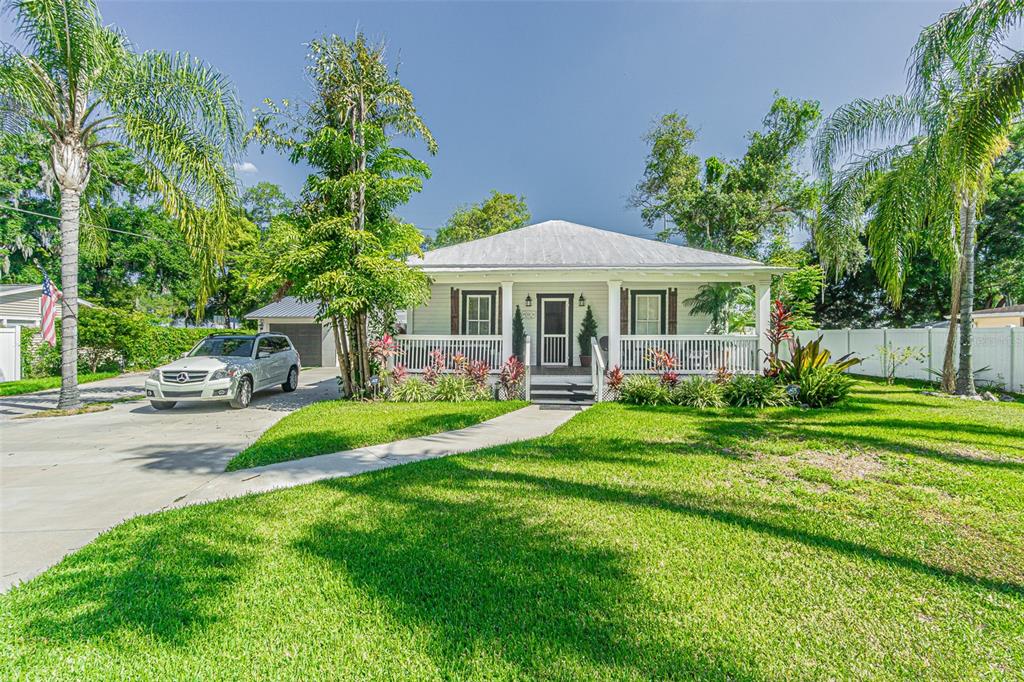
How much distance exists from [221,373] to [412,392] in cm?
425

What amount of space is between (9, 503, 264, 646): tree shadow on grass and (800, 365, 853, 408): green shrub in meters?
10.4

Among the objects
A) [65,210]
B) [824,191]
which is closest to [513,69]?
[824,191]

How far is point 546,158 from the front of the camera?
27.1 m

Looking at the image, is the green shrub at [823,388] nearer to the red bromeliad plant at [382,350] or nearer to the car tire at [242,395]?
the red bromeliad plant at [382,350]

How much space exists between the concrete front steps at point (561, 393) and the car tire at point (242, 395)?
6732 mm

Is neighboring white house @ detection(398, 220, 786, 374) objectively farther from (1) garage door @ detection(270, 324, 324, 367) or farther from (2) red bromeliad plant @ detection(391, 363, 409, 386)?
(1) garage door @ detection(270, 324, 324, 367)

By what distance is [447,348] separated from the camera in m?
11.6

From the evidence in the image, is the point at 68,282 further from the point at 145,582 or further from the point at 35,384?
the point at 145,582

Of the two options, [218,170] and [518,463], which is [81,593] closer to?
[518,463]

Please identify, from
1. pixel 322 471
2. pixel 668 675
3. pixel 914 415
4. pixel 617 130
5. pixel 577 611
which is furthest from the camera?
pixel 617 130

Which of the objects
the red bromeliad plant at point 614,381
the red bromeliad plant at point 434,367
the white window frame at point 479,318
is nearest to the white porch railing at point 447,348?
the red bromeliad plant at point 434,367

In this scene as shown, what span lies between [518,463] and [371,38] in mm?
10187

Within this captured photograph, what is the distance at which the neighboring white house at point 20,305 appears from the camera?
663 inches

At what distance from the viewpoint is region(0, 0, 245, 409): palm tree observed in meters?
8.77
